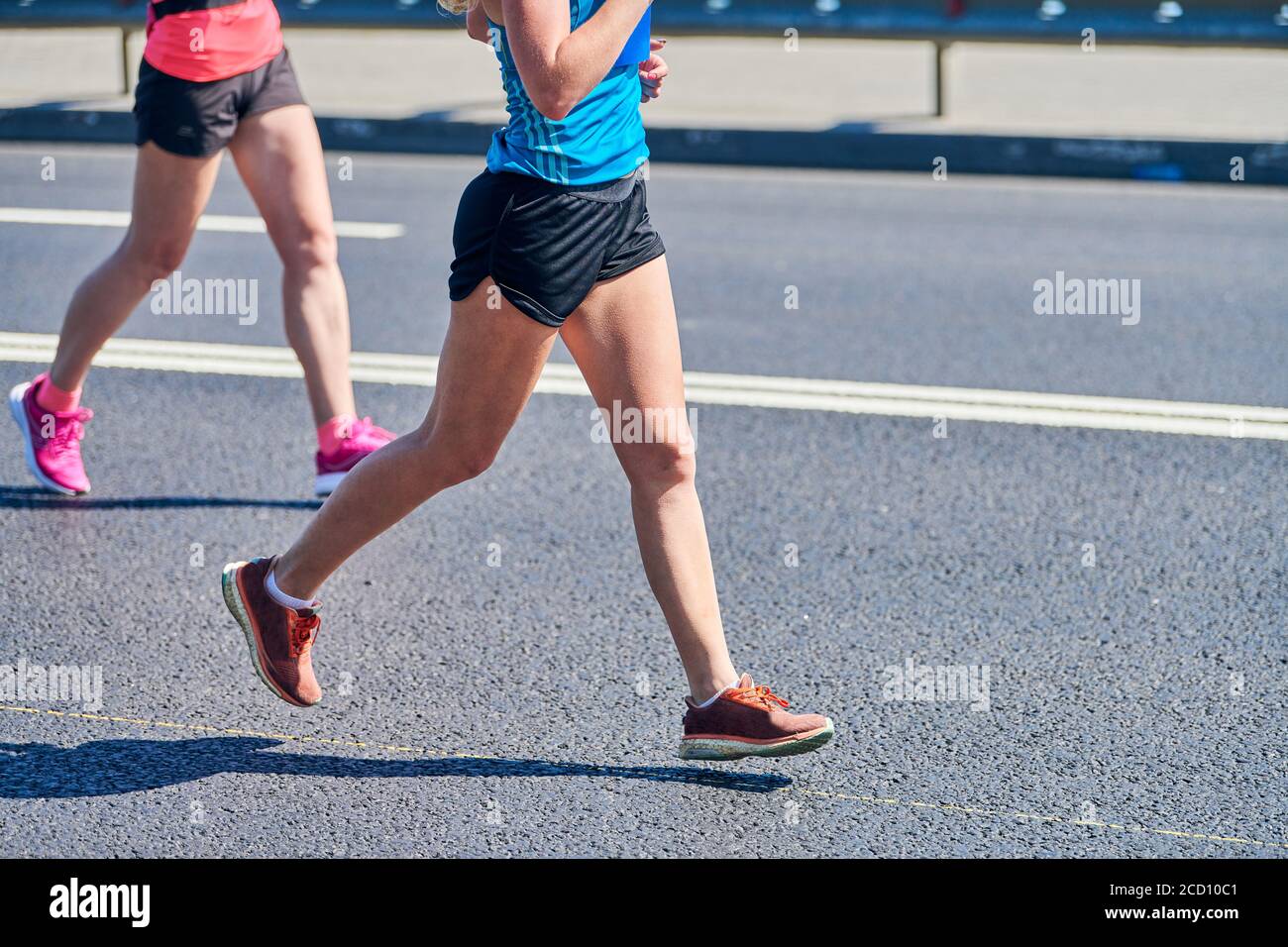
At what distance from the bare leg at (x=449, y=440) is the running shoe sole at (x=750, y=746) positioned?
677 millimetres

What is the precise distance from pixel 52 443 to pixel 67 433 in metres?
0.05

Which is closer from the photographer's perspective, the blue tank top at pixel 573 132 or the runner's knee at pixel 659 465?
the blue tank top at pixel 573 132

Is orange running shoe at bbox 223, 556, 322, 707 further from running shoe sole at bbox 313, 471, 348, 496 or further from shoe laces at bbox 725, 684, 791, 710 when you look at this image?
running shoe sole at bbox 313, 471, 348, 496

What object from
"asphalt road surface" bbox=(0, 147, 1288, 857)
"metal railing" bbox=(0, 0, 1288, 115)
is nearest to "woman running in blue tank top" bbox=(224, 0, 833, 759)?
"asphalt road surface" bbox=(0, 147, 1288, 857)

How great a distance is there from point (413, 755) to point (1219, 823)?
1.52 meters

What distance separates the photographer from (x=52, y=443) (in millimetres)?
5113

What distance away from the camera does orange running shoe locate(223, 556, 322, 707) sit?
353 cm

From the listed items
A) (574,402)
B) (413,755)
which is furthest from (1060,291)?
(413,755)

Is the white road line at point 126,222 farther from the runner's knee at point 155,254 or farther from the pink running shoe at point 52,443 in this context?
the runner's knee at point 155,254

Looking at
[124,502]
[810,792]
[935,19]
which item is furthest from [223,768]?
[935,19]

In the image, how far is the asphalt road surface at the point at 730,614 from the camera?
10.5 ft

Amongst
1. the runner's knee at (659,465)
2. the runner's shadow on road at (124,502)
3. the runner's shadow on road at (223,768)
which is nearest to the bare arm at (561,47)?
the runner's knee at (659,465)

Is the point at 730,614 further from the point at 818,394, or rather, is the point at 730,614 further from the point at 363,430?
the point at 818,394

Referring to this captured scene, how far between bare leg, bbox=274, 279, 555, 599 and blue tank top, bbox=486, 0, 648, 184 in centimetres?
24
